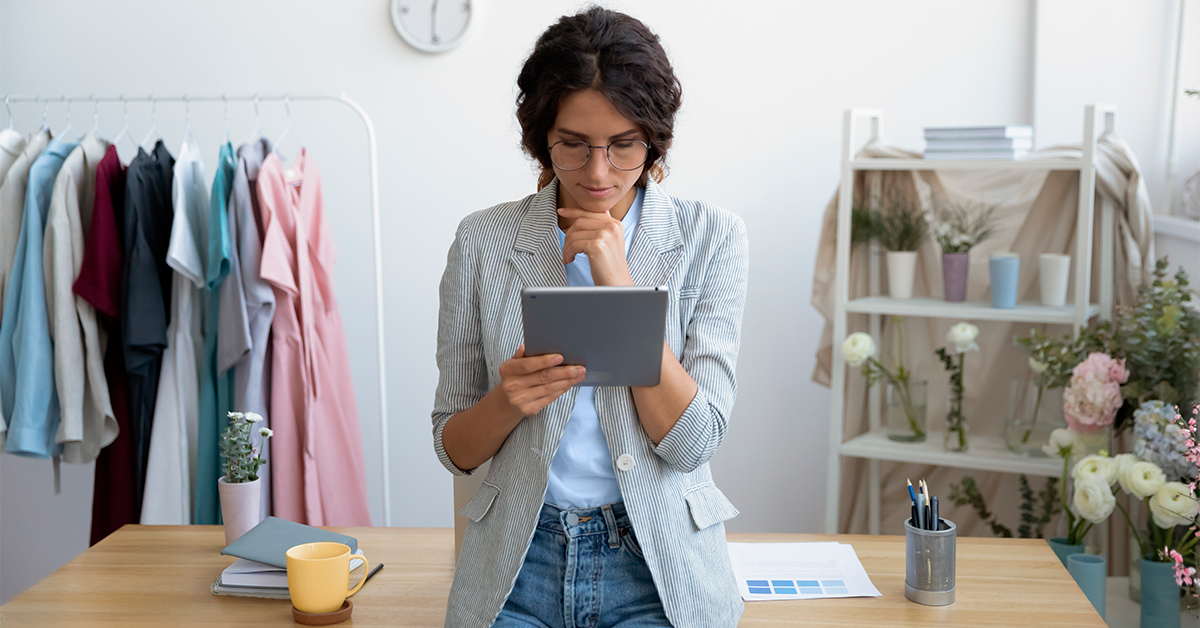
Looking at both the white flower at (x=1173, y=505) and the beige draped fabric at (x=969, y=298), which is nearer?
the white flower at (x=1173, y=505)

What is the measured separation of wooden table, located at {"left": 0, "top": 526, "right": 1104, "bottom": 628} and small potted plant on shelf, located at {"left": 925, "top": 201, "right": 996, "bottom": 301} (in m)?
1.12

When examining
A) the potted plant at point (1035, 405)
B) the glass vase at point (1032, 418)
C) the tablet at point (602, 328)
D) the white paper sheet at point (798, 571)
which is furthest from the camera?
the glass vase at point (1032, 418)

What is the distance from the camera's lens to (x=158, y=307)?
2342mm

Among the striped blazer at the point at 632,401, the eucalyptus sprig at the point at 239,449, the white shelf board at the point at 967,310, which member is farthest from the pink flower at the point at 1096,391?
the eucalyptus sprig at the point at 239,449

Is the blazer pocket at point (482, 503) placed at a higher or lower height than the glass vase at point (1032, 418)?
higher

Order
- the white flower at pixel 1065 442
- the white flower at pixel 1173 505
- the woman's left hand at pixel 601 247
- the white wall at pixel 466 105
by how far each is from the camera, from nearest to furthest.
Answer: the woman's left hand at pixel 601 247 < the white flower at pixel 1173 505 < the white flower at pixel 1065 442 < the white wall at pixel 466 105

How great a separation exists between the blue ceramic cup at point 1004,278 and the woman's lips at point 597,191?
1.58 metres

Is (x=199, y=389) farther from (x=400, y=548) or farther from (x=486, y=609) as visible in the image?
(x=486, y=609)

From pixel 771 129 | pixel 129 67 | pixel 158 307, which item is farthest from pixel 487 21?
pixel 158 307

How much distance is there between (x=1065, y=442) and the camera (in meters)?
2.25

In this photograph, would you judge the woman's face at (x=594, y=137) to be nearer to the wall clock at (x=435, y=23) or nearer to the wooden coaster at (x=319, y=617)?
the wooden coaster at (x=319, y=617)

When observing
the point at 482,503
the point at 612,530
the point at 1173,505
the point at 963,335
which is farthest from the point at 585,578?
the point at 963,335

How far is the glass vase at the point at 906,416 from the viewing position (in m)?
2.64

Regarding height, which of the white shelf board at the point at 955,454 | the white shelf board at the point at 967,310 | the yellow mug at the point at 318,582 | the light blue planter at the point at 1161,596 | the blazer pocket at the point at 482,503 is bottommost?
the light blue planter at the point at 1161,596
